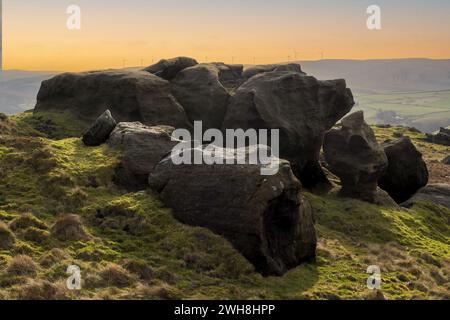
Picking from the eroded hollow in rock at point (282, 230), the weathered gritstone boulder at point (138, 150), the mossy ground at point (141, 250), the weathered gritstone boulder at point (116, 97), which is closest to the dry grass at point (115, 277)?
the mossy ground at point (141, 250)

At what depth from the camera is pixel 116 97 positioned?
5281 cm

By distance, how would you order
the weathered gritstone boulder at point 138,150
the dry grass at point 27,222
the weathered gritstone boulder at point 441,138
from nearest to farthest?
the dry grass at point 27,222
the weathered gritstone boulder at point 138,150
the weathered gritstone boulder at point 441,138

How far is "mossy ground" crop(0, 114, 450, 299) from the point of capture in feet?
72.1

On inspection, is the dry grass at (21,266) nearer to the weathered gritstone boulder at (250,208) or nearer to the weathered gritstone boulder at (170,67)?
the weathered gritstone boulder at (250,208)

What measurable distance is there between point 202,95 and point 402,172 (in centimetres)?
2358

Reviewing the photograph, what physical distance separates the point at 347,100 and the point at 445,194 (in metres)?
14.6

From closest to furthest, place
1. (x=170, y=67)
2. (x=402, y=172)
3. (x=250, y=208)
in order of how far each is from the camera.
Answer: (x=250, y=208)
(x=402, y=172)
(x=170, y=67)

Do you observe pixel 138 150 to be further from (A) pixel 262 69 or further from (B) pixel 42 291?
(A) pixel 262 69

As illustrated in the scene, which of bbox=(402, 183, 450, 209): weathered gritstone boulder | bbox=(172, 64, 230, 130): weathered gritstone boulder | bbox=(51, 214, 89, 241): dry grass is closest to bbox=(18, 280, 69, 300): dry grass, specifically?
bbox=(51, 214, 89, 241): dry grass

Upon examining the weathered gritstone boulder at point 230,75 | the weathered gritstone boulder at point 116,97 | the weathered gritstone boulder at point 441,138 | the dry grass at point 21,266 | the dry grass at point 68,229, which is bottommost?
the weathered gritstone boulder at point 441,138

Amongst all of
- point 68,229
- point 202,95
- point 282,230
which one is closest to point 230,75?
point 202,95

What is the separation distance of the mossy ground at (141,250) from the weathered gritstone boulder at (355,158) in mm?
6368

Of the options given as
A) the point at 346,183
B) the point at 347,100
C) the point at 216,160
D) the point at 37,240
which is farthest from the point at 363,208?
the point at 37,240

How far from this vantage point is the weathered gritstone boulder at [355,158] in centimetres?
4447
